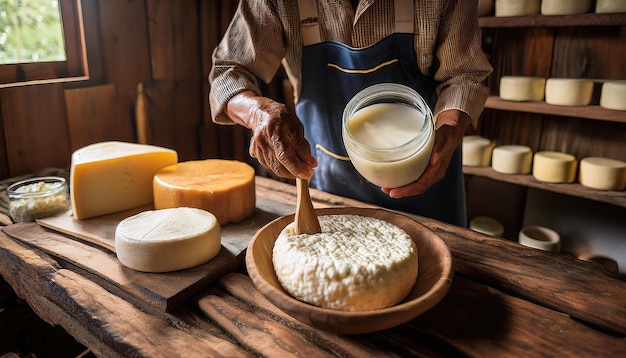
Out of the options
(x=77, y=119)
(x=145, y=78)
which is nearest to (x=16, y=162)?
(x=77, y=119)

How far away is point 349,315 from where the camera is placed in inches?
31.6

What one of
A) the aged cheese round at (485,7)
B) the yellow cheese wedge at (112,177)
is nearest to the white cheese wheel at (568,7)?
the aged cheese round at (485,7)

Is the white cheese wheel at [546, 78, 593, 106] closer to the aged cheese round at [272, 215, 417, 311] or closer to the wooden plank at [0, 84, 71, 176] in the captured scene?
the aged cheese round at [272, 215, 417, 311]

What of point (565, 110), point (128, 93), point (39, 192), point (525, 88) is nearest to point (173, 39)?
point (128, 93)

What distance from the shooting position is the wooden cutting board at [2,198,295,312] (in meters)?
1.03

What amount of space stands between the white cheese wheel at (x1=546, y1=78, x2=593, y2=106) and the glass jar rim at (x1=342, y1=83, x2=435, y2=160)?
1412 millimetres

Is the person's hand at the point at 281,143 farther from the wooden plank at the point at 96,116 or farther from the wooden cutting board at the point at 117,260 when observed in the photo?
the wooden plank at the point at 96,116

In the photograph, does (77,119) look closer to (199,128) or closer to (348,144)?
(199,128)

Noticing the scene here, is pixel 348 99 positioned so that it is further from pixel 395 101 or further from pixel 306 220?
pixel 306 220

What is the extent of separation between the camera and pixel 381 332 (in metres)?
0.91

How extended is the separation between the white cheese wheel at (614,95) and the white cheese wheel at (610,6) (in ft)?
1.00

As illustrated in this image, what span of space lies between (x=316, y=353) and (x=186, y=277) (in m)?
0.39

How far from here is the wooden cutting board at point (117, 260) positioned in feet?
3.39

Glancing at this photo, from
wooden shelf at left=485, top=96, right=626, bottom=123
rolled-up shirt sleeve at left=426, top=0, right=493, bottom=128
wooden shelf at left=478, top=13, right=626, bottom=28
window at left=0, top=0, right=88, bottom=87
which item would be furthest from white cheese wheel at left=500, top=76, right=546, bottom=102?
window at left=0, top=0, right=88, bottom=87
